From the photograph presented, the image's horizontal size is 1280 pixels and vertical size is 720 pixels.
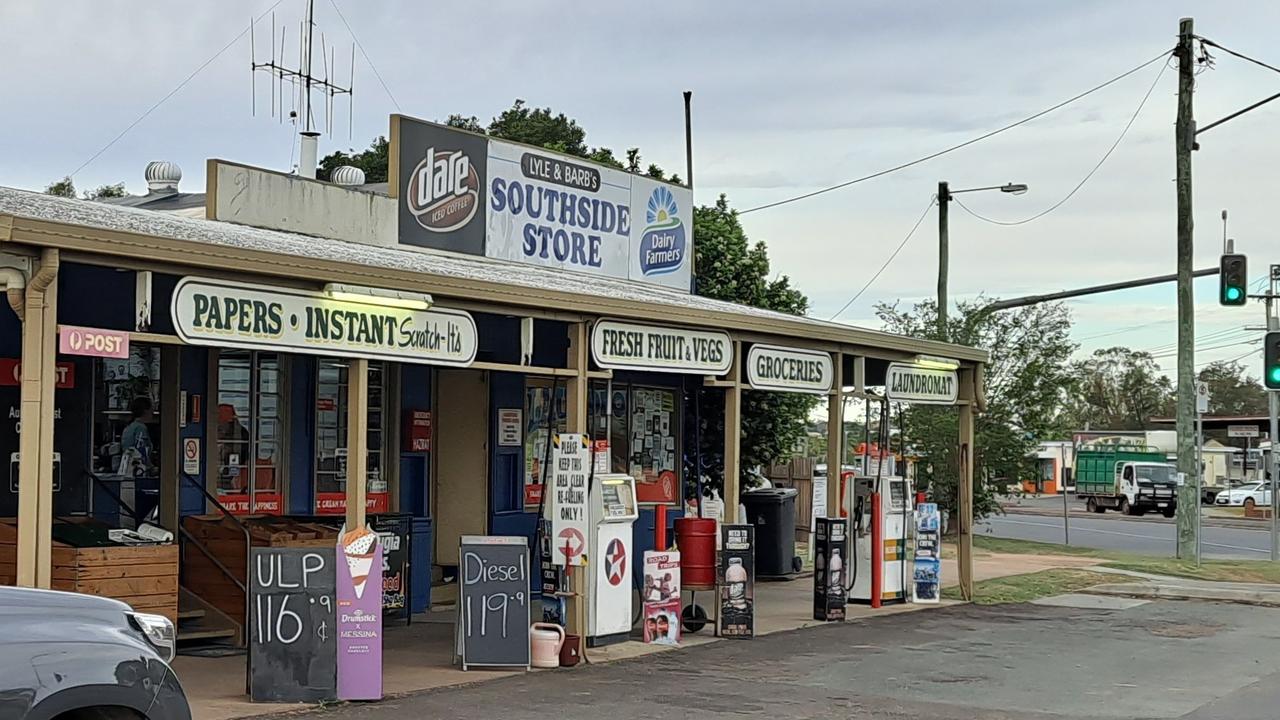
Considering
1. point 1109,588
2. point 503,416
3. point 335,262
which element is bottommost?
point 1109,588

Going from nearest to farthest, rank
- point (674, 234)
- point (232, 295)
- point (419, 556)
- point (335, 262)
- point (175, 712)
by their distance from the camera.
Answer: point (175, 712)
point (232, 295)
point (335, 262)
point (419, 556)
point (674, 234)

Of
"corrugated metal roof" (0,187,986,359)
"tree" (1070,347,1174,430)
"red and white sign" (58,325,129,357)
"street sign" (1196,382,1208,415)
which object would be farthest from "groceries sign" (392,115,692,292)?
"tree" (1070,347,1174,430)

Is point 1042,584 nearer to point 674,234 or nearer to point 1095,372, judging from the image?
point 674,234

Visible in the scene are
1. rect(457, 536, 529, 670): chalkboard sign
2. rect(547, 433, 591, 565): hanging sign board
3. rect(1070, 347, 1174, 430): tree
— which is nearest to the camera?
rect(457, 536, 529, 670): chalkboard sign

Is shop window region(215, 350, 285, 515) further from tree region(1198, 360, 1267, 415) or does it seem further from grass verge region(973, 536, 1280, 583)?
tree region(1198, 360, 1267, 415)

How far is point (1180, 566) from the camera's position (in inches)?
954

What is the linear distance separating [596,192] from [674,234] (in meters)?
1.86

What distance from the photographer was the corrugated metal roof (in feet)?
34.4

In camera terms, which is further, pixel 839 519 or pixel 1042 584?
pixel 1042 584

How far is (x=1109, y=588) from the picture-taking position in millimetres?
20312

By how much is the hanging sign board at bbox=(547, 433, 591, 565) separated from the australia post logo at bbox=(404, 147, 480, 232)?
4.81 metres

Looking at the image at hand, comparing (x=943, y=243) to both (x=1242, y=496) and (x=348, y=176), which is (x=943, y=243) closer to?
(x=348, y=176)

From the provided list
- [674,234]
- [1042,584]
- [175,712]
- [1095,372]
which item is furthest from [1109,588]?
[1095,372]

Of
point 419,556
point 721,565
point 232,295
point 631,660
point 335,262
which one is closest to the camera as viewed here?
point 232,295
